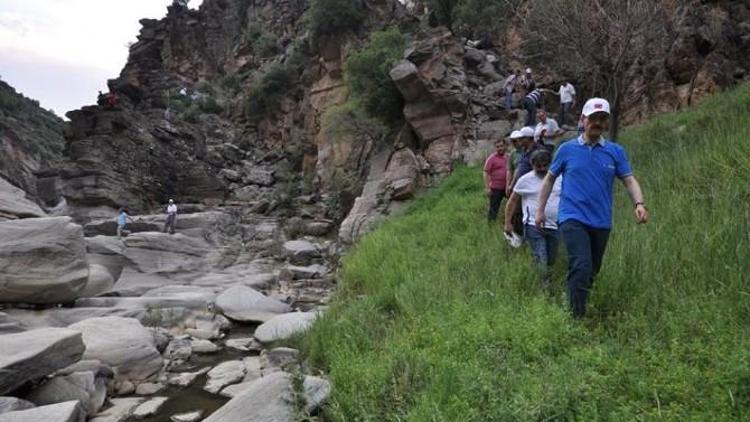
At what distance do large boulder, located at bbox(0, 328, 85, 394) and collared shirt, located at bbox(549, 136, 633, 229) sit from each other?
5476 millimetres

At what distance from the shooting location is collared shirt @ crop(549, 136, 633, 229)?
404cm

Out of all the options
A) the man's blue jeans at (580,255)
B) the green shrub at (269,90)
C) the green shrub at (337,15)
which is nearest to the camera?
the man's blue jeans at (580,255)

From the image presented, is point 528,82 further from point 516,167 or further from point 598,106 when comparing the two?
point 598,106

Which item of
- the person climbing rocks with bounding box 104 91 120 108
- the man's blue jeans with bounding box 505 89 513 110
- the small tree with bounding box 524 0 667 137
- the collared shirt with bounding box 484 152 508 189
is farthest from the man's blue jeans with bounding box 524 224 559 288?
the person climbing rocks with bounding box 104 91 120 108

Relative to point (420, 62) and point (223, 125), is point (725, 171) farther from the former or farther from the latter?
point (223, 125)

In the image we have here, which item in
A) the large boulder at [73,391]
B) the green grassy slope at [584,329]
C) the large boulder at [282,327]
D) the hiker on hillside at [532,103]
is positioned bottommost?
the large boulder at [282,327]

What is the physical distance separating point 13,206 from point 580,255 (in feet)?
39.1

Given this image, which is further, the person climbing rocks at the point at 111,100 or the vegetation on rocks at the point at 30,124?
the vegetation on rocks at the point at 30,124

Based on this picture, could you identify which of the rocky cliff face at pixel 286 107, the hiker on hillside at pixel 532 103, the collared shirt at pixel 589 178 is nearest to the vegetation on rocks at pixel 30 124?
the rocky cliff face at pixel 286 107

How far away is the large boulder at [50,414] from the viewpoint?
178 inches

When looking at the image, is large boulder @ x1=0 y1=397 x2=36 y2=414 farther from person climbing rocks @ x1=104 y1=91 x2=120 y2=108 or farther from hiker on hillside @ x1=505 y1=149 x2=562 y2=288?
person climbing rocks @ x1=104 y1=91 x2=120 y2=108

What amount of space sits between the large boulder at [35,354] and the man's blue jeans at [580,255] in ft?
17.7

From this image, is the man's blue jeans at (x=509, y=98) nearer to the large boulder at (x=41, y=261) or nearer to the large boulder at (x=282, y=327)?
the large boulder at (x=282, y=327)

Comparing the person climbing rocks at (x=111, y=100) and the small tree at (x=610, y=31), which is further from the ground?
the person climbing rocks at (x=111, y=100)
